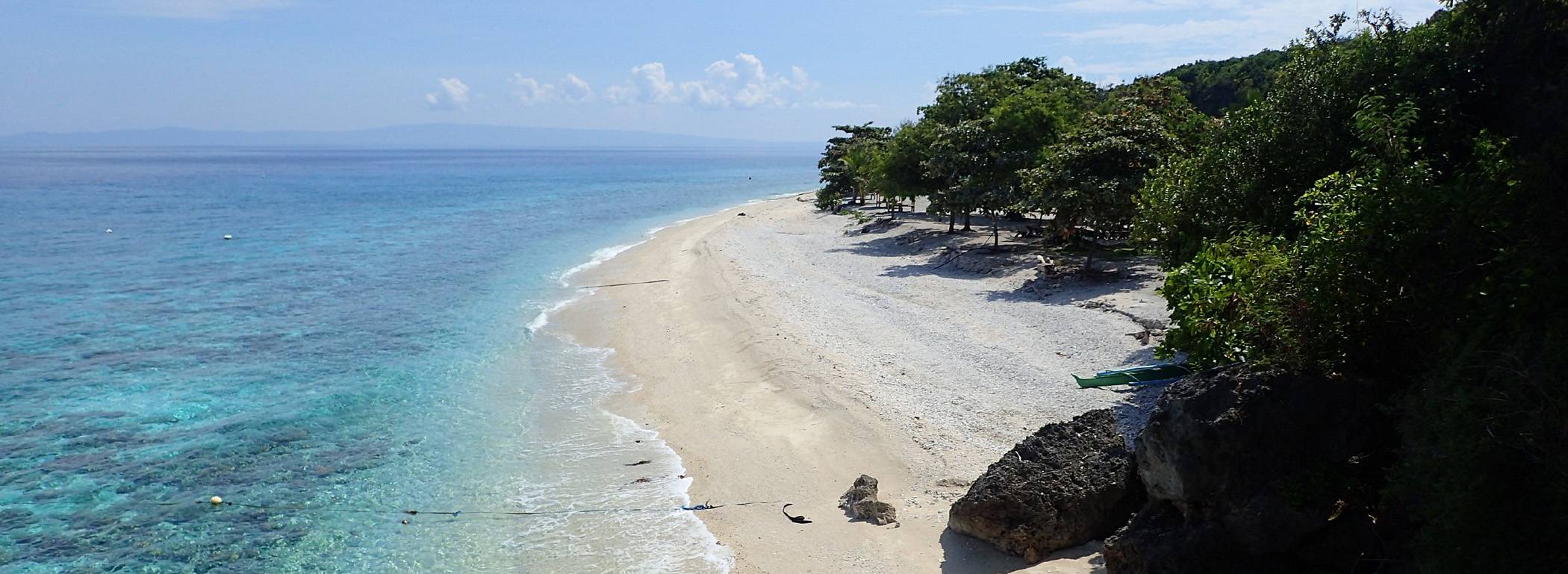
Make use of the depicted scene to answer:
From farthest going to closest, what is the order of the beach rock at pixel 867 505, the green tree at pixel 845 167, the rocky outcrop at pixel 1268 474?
the green tree at pixel 845 167
the beach rock at pixel 867 505
the rocky outcrop at pixel 1268 474

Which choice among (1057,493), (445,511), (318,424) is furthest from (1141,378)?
(318,424)

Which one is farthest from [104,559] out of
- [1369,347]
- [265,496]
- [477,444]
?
[1369,347]

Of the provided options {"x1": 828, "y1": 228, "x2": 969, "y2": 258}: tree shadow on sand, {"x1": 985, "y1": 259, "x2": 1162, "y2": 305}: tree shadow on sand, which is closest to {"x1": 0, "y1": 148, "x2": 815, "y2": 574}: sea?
{"x1": 985, "y1": 259, "x2": 1162, "y2": 305}: tree shadow on sand

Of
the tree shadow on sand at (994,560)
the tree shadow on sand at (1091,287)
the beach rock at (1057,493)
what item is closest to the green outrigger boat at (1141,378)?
the beach rock at (1057,493)

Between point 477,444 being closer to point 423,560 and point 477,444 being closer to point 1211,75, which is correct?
point 423,560

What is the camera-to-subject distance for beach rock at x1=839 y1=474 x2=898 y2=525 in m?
11.4

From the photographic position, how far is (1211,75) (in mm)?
77562

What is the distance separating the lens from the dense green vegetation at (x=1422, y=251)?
19.9ft

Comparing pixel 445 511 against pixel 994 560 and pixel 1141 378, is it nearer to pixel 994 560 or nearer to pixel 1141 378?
pixel 994 560

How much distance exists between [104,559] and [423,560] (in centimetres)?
423

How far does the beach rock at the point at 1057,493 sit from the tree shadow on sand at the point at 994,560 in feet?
0.27

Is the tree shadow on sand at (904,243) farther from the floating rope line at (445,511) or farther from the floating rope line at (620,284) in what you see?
the floating rope line at (445,511)

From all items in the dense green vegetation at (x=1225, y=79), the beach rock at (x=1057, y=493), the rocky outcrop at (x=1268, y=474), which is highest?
the dense green vegetation at (x=1225, y=79)

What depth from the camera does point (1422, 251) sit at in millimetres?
7938
